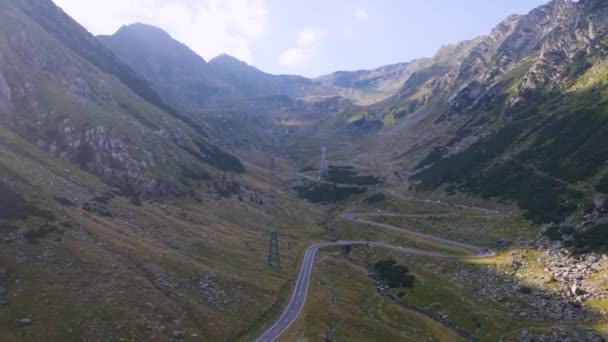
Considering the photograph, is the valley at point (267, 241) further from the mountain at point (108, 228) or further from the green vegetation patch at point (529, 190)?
the green vegetation patch at point (529, 190)

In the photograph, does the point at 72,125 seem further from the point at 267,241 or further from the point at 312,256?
the point at 312,256

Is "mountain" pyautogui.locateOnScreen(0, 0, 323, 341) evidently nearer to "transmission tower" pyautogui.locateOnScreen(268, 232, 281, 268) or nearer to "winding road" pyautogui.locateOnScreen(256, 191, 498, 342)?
"transmission tower" pyautogui.locateOnScreen(268, 232, 281, 268)

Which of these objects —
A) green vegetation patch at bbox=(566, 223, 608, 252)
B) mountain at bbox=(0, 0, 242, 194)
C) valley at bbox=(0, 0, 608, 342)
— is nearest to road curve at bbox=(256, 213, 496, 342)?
valley at bbox=(0, 0, 608, 342)

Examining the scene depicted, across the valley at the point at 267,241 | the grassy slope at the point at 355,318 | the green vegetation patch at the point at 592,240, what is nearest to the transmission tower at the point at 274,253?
the valley at the point at 267,241

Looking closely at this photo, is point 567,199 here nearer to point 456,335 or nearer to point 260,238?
point 456,335

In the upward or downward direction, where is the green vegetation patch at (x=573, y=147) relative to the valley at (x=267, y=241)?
upward

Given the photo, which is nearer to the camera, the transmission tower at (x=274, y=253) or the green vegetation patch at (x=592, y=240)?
the green vegetation patch at (x=592, y=240)

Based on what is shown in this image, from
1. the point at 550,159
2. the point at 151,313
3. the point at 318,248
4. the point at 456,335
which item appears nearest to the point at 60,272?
the point at 151,313

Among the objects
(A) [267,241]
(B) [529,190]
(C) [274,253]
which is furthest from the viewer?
(A) [267,241]

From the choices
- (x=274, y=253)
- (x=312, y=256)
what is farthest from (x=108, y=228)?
(x=312, y=256)

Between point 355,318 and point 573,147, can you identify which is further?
point 573,147

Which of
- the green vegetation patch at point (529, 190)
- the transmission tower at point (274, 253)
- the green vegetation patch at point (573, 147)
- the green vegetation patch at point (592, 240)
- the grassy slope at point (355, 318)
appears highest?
the green vegetation patch at point (573, 147)
